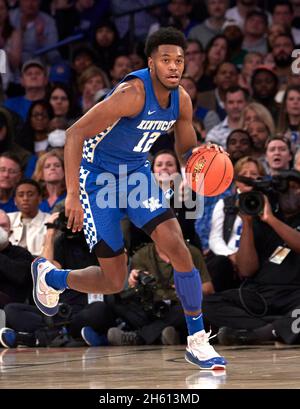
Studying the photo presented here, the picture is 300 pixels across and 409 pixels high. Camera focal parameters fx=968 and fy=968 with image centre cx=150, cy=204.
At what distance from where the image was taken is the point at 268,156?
8.19 meters

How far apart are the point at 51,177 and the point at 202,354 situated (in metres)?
3.80

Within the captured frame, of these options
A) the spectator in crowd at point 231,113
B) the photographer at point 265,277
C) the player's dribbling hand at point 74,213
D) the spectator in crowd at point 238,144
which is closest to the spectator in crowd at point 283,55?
the spectator in crowd at point 231,113

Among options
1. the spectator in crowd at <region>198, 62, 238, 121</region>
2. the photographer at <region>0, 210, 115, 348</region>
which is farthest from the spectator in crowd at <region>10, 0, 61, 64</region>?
the photographer at <region>0, 210, 115, 348</region>

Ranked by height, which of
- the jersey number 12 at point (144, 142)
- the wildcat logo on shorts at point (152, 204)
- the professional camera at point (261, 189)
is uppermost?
the jersey number 12 at point (144, 142)

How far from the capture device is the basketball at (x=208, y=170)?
551cm

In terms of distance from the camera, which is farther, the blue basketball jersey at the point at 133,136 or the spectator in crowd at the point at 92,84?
the spectator in crowd at the point at 92,84

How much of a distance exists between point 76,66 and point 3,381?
267 inches

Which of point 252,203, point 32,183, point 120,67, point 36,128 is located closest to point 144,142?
point 252,203

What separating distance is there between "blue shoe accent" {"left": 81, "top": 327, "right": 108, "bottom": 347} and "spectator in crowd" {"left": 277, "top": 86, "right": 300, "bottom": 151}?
245 centimetres

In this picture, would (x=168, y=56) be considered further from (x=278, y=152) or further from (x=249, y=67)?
(x=249, y=67)

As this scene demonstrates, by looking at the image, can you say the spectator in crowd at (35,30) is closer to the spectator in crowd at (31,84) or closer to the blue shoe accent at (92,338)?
the spectator in crowd at (31,84)

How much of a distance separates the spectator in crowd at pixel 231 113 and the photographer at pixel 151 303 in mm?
Result: 1699

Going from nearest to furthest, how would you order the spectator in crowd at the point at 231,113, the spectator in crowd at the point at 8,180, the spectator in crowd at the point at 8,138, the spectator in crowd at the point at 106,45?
the spectator in crowd at the point at 8,180 < the spectator in crowd at the point at 231,113 < the spectator in crowd at the point at 8,138 < the spectator in crowd at the point at 106,45

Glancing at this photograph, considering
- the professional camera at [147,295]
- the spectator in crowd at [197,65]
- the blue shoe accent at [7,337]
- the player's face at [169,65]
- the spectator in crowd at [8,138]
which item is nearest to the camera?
the player's face at [169,65]
